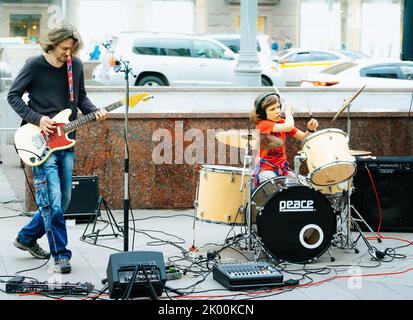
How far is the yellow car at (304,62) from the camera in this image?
26056mm

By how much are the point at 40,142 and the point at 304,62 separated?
20.7 m

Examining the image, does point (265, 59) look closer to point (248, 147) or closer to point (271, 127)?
point (271, 127)

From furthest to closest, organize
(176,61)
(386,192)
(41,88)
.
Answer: (176,61) → (386,192) → (41,88)

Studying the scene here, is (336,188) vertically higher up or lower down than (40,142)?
lower down

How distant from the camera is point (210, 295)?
653cm

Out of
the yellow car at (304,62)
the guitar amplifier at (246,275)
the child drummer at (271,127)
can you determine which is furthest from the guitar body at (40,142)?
the yellow car at (304,62)

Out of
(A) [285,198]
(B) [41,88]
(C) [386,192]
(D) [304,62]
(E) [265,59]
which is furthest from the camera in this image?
(D) [304,62]

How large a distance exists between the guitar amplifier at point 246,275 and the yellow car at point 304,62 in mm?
19188

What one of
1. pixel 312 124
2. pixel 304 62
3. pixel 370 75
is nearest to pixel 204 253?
pixel 312 124

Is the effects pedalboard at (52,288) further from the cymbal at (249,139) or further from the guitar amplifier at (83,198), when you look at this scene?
the guitar amplifier at (83,198)

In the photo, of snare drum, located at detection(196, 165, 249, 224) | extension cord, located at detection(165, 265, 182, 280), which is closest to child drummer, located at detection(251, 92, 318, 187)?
snare drum, located at detection(196, 165, 249, 224)

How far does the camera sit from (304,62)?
27.1 meters
